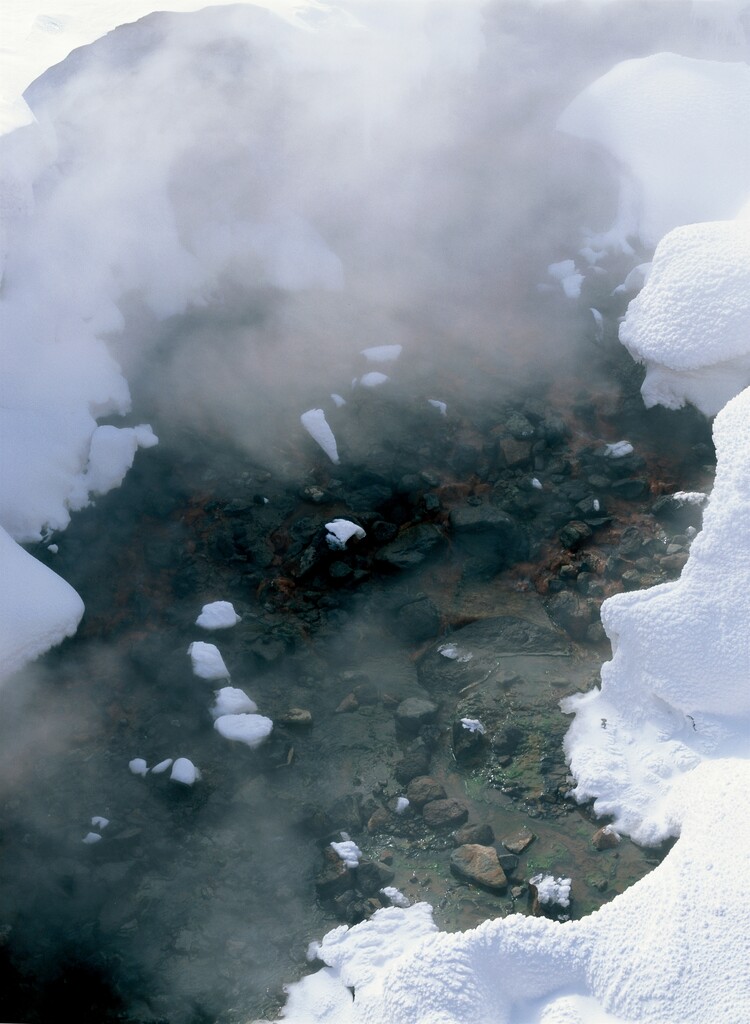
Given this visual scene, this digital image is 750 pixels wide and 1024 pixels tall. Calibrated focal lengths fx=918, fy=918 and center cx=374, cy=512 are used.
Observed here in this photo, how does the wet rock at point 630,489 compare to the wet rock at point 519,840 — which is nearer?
the wet rock at point 519,840

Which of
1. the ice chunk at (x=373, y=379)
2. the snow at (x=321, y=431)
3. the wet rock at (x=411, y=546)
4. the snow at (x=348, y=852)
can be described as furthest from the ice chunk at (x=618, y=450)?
the snow at (x=348, y=852)

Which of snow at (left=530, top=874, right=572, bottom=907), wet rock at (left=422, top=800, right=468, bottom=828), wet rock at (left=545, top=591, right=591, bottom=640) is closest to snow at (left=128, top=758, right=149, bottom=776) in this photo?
wet rock at (left=422, top=800, right=468, bottom=828)

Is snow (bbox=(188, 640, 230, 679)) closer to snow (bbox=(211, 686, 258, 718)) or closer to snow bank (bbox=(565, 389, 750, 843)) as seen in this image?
snow (bbox=(211, 686, 258, 718))

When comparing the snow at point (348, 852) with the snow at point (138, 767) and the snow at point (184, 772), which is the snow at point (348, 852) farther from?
the snow at point (138, 767)

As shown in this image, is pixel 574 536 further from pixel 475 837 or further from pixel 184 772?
pixel 184 772

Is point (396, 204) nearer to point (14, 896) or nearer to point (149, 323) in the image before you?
point (149, 323)

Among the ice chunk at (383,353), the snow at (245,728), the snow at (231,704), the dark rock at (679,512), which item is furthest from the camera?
the ice chunk at (383,353)
